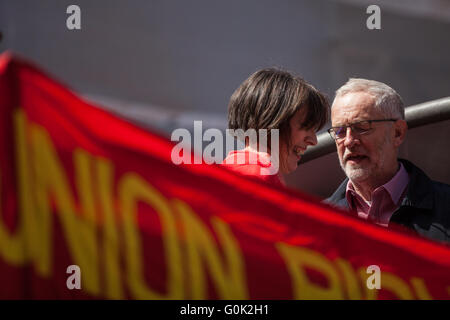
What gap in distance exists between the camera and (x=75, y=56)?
6.41 m

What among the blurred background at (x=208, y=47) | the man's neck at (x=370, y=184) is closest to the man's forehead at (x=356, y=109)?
the man's neck at (x=370, y=184)

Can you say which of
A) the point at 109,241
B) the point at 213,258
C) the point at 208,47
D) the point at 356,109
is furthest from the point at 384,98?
the point at 208,47

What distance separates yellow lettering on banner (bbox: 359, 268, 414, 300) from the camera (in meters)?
1.84

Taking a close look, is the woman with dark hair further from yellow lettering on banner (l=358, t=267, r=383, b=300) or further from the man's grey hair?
the man's grey hair

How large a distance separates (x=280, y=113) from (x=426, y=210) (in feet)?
2.55

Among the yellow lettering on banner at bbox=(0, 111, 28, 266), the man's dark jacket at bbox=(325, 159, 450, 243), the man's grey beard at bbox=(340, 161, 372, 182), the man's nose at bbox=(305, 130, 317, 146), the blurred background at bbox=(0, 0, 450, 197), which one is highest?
the blurred background at bbox=(0, 0, 450, 197)

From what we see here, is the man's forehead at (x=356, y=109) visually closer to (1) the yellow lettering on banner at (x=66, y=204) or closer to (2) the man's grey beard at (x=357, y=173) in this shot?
(2) the man's grey beard at (x=357, y=173)

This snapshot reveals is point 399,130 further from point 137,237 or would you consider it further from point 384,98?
point 137,237

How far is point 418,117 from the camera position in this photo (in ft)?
10.2

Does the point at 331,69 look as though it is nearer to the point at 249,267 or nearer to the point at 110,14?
the point at 110,14

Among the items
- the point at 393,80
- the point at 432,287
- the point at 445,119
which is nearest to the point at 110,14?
the point at 393,80

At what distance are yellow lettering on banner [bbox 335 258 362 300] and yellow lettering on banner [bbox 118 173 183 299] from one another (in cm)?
39

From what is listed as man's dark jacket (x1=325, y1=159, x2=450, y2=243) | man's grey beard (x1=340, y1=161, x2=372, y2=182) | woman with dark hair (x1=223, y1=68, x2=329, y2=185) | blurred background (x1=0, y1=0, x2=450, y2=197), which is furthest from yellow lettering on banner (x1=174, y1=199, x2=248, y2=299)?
blurred background (x1=0, y1=0, x2=450, y2=197)
